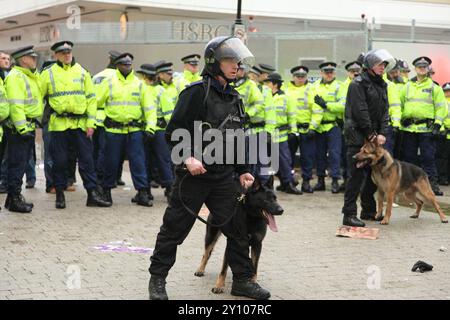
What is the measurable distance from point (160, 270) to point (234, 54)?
177cm

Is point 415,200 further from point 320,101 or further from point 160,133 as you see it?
point 160,133

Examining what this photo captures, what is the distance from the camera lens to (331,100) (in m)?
11.7

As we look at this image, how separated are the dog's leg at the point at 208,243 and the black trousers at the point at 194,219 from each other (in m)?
0.45

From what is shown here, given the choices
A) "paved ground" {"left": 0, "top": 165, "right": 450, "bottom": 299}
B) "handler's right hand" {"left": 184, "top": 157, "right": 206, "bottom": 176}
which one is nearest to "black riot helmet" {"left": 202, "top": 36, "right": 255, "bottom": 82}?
"handler's right hand" {"left": 184, "top": 157, "right": 206, "bottom": 176}

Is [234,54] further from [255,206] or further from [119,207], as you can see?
[119,207]

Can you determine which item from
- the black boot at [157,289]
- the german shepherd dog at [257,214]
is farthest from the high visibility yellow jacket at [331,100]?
the black boot at [157,289]

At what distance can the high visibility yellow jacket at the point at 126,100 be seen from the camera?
983cm

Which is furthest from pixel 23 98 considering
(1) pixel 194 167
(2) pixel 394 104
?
(2) pixel 394 104

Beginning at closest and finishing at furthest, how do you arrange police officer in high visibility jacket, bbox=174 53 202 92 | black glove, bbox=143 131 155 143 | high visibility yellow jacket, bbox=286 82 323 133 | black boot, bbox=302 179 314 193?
black glove, bbox=143 131 155 143
police officer in high visibility jacket, bbox=174 53 202 92
black boot, bbox=302 179 314 193
high visibility yellow jacket, bbox=286 82 323 133

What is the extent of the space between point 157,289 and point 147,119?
196 inches

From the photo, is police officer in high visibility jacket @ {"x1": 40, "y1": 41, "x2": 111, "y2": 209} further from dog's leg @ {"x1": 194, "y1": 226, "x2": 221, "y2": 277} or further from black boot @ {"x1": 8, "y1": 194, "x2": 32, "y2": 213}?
dog's leg @ {"x1": 194, "y1": 226, "x2": 221, "y2": 277}

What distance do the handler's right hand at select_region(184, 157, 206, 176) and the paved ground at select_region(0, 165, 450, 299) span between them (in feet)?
3.59

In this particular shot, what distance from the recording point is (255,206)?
552 centimetres

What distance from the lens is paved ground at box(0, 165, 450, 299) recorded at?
568 cm
